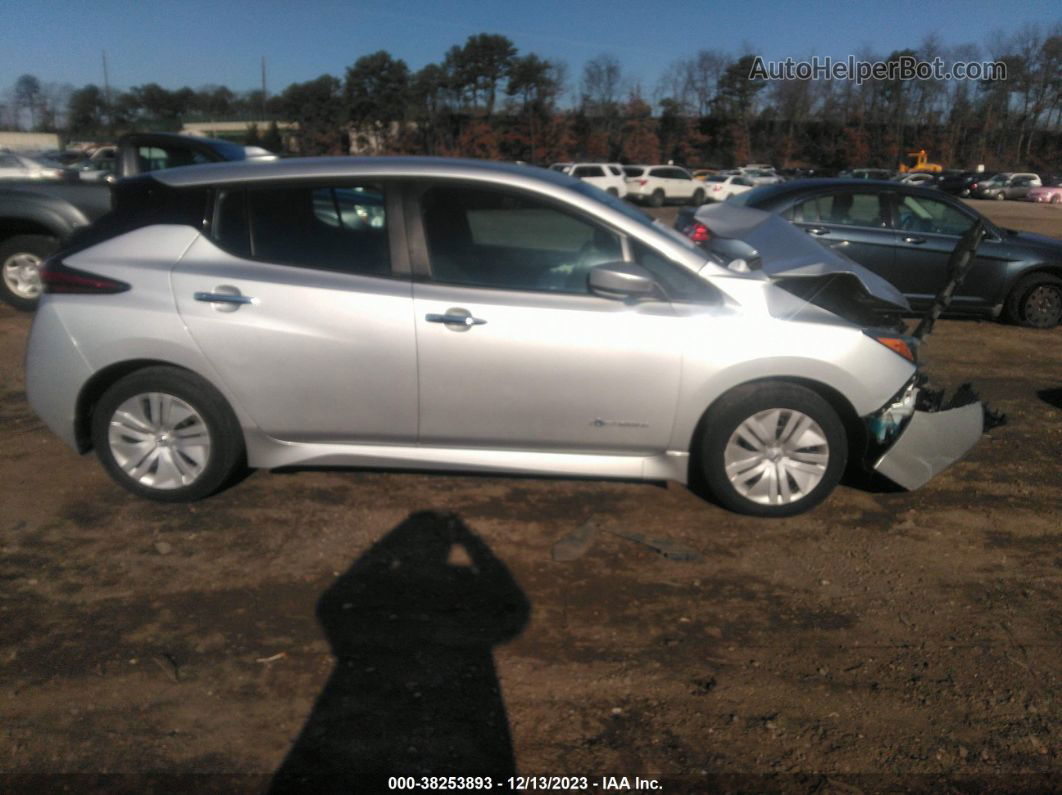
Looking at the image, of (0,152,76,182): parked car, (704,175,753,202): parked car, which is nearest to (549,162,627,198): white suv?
(704,175,753,202): parked car

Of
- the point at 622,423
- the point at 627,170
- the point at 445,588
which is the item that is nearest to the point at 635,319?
the point at 622,423

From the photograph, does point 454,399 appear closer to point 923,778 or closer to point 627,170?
point 923,778

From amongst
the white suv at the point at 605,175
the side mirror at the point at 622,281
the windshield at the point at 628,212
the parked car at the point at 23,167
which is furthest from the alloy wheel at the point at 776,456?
the white suv at the point at 605,175

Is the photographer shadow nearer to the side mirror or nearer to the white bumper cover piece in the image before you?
the side mirror

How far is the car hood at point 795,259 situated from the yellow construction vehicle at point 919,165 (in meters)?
60.9

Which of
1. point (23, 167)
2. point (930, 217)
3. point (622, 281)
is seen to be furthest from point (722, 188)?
point (622, 281)

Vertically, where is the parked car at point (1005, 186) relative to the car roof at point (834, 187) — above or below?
below

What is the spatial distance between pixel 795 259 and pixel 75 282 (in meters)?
3.95

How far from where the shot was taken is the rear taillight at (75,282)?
4484 millimetres

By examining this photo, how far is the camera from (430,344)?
→ 4.35 metres

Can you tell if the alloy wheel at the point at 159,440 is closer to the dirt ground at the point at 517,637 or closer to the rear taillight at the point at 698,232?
the dirt ground at the point at 517,637

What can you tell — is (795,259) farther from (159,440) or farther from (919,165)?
(919,165)

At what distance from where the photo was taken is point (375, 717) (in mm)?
3092

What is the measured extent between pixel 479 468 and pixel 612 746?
1.85m
